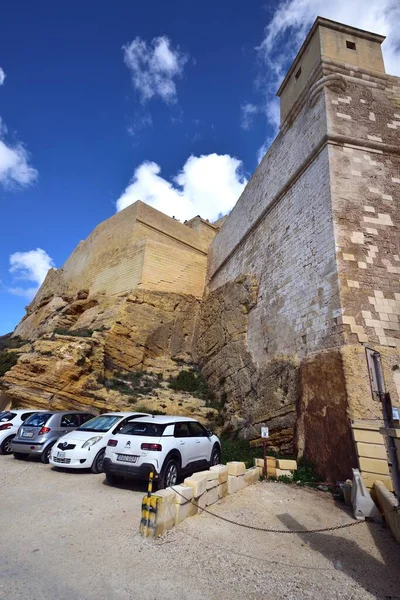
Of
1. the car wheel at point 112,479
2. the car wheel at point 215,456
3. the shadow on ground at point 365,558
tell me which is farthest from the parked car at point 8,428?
the shadow on ground at point 365,558

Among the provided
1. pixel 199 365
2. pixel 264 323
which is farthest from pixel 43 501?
pixel 199 365

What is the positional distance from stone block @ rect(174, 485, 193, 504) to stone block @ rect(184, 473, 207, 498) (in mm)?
98

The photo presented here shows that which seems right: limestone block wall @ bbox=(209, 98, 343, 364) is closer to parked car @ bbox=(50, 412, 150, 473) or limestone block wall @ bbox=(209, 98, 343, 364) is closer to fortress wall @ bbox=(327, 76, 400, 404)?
fortress wall @ bbox=(327, 76, 400, 404)

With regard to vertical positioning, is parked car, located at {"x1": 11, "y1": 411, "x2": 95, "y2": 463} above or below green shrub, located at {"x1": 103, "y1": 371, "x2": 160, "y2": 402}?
below

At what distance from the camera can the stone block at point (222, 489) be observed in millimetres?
5796

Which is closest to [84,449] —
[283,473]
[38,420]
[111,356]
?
[38,420]

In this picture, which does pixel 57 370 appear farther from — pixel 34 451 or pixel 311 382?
pixel 311 382

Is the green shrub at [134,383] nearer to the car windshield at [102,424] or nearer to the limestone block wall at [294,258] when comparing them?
the car windshield at [102,424]

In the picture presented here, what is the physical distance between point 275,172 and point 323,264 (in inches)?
254

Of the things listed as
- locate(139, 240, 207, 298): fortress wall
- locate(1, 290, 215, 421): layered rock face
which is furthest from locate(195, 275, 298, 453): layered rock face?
locate(139, 240, 207, 298): fortress wall

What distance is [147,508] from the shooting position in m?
4.26

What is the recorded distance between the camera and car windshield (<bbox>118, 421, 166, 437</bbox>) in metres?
6.51

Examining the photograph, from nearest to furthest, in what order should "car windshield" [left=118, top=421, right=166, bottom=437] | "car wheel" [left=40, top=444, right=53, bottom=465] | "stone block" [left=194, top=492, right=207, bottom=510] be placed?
"stone block" [left=194, top=492, right=207, bottom=510], "car windshield" [left=118, top=421, right=166, bottom=437], "car wheel" [left=40, top=444, right=53, bottom=465]

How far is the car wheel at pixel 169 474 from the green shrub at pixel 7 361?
34.2 feet
